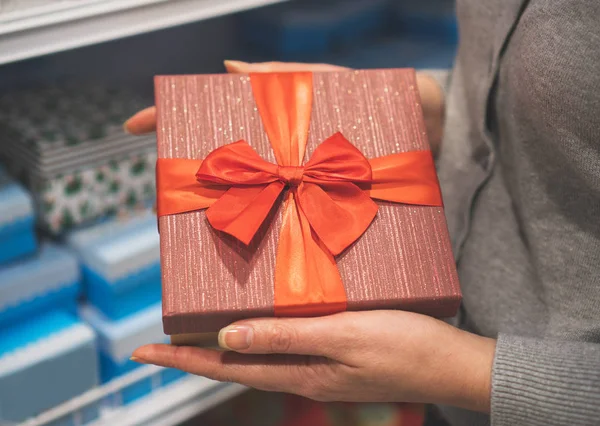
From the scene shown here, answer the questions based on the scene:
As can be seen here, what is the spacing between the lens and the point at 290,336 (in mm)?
514

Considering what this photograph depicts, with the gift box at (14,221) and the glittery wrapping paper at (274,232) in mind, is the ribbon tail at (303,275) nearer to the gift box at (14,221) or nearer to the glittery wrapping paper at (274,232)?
the glittery wrapping paper at (274,232)

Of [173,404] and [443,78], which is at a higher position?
[443,78]

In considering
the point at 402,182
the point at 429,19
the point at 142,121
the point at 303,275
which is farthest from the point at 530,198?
the point at 429,19

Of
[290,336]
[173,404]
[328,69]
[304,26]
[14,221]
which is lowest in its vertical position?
[173,404]

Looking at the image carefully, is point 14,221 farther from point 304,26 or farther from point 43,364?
point 304,26

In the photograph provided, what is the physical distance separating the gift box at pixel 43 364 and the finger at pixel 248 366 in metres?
0.20

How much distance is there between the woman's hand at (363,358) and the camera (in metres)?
0.52

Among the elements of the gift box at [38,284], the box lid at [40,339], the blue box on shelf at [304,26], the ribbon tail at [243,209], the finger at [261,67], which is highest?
the blue box on shelf at [304,26]

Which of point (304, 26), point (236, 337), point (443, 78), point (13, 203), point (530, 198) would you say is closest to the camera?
point (236, 337)

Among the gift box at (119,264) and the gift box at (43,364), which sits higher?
the gift box at (119,264)

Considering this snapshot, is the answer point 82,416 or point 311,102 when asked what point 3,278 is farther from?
point 311,102

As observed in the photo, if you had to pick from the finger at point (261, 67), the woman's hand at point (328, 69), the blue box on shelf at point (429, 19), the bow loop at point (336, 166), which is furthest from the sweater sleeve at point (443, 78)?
the blue box on shelf at point (429, 19)

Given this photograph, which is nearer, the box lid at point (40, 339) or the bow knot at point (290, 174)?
the bow knot at point (290, 174)

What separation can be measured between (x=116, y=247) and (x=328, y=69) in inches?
12.9
